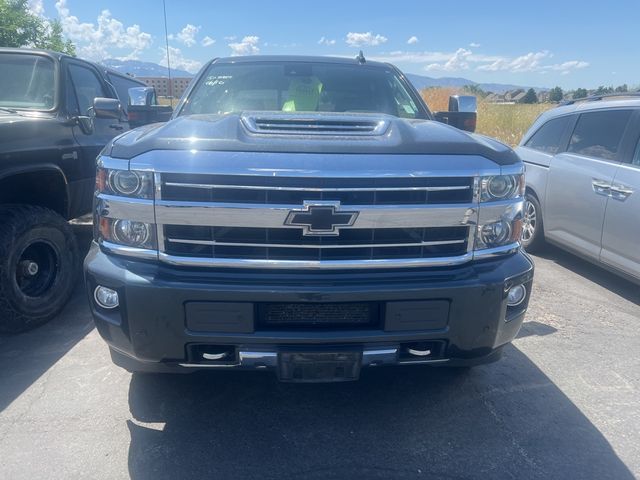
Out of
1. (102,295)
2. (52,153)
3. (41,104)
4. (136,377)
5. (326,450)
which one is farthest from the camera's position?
(41,104)

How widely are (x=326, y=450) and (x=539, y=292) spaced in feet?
10.3

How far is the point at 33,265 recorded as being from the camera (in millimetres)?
4012

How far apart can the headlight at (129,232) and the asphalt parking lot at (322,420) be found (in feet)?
3.38

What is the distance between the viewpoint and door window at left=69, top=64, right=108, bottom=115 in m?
4.99

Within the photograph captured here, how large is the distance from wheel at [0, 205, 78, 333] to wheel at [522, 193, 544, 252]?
4.65m

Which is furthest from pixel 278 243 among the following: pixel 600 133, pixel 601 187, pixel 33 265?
pixel 600 133

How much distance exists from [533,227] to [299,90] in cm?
348

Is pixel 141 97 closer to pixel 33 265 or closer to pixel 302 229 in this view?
pixel 33 265

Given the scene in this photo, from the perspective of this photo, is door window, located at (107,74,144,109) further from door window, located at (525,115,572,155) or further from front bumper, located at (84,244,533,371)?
door window, located at (525,115,572,155)

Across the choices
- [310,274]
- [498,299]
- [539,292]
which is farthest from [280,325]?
[539,292]

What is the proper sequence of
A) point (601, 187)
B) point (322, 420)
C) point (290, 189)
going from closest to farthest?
point (290, 189)
point (322, 420)
point (601, 187)

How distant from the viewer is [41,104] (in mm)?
Answer: 4578

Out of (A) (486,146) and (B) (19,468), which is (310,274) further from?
(B) (19,468)

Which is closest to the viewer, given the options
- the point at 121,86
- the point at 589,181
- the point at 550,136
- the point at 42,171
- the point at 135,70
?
the point at 42,171
